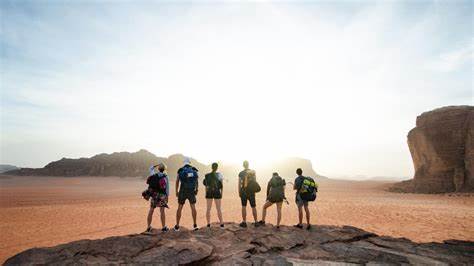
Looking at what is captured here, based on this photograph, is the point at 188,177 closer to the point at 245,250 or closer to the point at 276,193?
the point at 245,250

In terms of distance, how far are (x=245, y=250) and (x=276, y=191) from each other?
2877mm

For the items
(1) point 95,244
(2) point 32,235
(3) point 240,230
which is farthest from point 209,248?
(2) point 32,235

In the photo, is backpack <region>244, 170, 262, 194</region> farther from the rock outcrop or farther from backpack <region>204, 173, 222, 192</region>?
the rock outcrop

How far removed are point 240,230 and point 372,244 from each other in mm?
3925

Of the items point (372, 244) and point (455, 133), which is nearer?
point (372, 244)

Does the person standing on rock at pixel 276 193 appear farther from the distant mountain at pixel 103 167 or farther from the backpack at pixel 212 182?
the distant mountain at pixel 103 167

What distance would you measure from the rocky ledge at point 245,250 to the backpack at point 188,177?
1.34 m

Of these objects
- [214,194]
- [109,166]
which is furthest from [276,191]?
[109,166]

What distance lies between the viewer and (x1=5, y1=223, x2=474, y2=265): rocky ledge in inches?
263

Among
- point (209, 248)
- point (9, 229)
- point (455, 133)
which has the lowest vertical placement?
point (9, 229)

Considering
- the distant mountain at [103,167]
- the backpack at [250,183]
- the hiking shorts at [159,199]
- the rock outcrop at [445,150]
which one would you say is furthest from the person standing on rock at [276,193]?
the distant mountain at [103,167]

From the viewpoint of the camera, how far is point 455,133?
120 feet

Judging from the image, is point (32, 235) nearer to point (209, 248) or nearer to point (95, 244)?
point (95, 244)

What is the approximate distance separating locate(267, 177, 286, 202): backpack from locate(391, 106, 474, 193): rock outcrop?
35.1 metres
